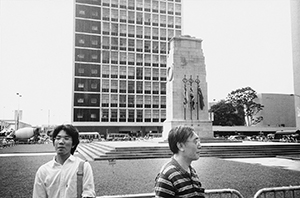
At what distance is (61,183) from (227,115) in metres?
66.8

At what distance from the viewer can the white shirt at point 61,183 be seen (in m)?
2.49

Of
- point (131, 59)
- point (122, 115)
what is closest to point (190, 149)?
point (122, 115)

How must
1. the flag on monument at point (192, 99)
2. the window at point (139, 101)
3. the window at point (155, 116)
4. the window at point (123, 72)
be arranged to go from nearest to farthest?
the flag on monument at point (192, 99) → the window at point (123, 72) → the window at point (139, 101) → the window at point (155, 116)

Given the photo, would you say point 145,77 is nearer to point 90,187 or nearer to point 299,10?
point 299,10

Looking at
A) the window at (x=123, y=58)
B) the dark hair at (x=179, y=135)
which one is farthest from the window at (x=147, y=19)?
the dark hair at (x=179, y=135)

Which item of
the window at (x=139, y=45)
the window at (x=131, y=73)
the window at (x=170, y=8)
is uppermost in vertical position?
the window at (x=170, y=8)

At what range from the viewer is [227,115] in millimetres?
66250

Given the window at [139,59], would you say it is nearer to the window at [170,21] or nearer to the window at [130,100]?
the window at [130,100]

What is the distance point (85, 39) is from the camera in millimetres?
58281

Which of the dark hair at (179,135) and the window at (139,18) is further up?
the window at (139,18)

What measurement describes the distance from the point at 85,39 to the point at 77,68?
664 centimetres

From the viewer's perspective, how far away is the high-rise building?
2235 inches

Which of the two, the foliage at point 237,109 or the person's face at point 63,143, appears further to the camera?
the foliage at point 237,109

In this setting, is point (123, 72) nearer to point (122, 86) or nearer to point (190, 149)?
point (122, 86)
